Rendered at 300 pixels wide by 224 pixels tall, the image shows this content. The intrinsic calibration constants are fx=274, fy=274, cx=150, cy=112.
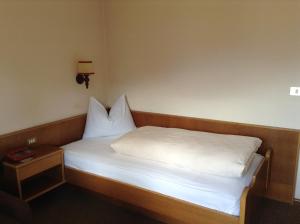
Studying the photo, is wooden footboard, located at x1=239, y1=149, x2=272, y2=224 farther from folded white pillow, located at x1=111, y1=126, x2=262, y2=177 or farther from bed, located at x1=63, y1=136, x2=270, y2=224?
folded white pillow, located at x1=111, y1=126, x2=262, y2=177

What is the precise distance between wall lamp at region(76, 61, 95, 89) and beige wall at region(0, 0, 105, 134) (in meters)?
0.07

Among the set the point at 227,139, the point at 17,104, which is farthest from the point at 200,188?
the point at 17,104

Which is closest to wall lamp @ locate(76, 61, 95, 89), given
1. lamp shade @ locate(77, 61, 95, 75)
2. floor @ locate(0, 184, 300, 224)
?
lamp shade @ locate(77, 61, 95, 75)

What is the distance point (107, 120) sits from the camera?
10.6 ft

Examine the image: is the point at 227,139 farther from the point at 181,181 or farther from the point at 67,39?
the point at 67,39

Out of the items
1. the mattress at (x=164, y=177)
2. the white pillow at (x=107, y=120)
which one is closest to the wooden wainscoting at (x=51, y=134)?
the white pillow at (x=107, y=120)

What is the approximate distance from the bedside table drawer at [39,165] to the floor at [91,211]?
0.38 meters

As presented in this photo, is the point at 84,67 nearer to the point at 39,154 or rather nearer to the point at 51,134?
the point at 51,134

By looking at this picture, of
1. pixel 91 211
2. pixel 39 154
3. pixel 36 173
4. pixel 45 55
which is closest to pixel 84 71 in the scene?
pixel 45 55

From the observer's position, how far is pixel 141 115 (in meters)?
3.39

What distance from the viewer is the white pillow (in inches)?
126

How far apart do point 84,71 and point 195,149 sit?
61.4 inches

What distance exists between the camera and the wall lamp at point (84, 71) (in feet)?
10.1

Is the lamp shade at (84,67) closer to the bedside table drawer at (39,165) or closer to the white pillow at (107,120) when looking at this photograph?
the white pillow at (107,120)
